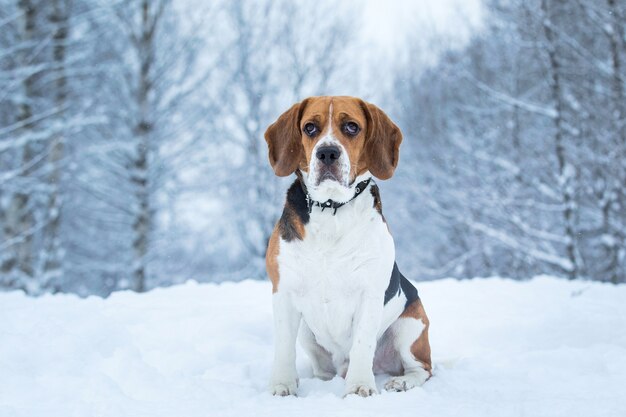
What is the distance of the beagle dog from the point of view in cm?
257

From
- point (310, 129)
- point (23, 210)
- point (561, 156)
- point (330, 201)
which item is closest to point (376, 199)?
point (330, 201)

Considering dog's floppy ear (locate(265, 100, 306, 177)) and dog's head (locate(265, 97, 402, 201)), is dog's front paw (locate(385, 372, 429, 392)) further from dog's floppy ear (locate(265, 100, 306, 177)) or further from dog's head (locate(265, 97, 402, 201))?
dog's floppy ear (locate(265, 100, 306, 177))

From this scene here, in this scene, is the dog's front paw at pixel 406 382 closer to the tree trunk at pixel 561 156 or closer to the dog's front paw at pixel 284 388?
the dog's front paw at pixel 284 388

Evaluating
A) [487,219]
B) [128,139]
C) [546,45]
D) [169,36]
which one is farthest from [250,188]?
[546,45]

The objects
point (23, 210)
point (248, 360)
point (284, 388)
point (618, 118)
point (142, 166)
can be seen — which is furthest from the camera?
point (142, 166)

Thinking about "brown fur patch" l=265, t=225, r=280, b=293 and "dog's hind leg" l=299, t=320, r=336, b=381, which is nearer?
"brown fur patch" l=265, t=225, r=280, b=293

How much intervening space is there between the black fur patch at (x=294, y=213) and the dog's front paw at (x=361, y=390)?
2.48ft

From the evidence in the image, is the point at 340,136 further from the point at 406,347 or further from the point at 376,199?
the point at 406,347

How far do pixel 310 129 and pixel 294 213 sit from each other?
432 millimetres

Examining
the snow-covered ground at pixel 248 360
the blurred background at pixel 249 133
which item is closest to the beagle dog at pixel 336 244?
the snow-covered ground at pixel 248 360

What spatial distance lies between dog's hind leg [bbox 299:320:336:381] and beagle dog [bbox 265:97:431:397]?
0.06 metres

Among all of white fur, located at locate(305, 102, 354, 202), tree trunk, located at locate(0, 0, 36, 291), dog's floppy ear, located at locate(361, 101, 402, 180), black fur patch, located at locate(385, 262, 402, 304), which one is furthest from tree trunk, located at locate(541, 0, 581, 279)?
tree trunk, located at locate(0, 0, 36, 291)

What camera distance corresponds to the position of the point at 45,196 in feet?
30.6

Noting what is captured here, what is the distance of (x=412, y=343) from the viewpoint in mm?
2941
